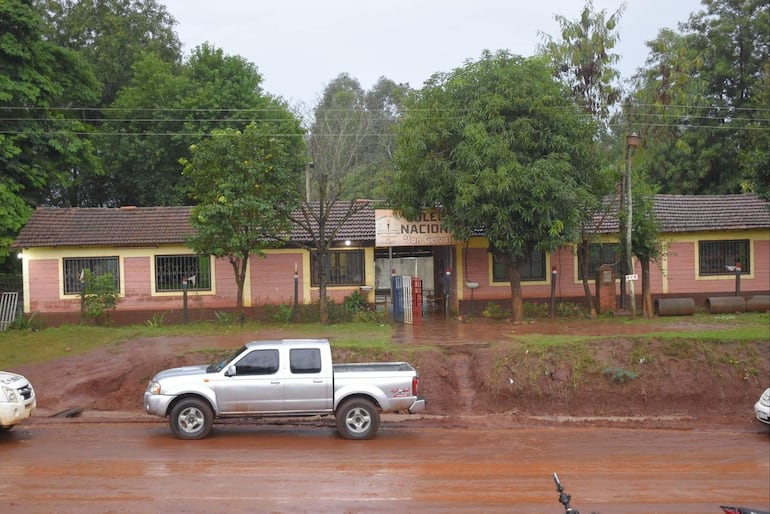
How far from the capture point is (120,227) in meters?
24.4

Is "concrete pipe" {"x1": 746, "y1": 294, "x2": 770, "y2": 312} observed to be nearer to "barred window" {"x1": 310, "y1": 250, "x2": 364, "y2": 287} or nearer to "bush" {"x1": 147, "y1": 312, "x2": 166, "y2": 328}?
"barred window" {"x1": 310, "y1": 250, "x2": 364, "y2": 287}

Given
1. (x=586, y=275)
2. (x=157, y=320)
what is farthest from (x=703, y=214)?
(x=157, y=320)

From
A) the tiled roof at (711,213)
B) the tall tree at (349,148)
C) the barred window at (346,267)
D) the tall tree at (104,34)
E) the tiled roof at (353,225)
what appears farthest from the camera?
the tall tree at (349,148)

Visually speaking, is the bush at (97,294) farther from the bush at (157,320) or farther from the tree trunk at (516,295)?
the tree trunk at (516,295)

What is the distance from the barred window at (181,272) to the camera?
23922mm

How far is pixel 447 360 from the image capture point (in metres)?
16.6

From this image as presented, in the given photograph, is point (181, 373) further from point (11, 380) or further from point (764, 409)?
point (764, 409)

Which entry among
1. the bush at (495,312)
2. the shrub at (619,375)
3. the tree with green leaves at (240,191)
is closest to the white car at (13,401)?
the tree with green leaves at (240,191)

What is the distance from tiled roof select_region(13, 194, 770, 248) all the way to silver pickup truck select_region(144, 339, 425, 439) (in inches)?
457

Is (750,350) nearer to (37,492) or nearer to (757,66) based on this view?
(37,492)

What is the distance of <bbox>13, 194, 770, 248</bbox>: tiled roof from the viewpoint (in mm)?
23625

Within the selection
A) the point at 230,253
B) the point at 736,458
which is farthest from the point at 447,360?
the point at 230,253

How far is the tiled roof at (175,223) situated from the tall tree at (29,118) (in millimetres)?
2290

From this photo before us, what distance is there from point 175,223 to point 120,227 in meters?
1.88
